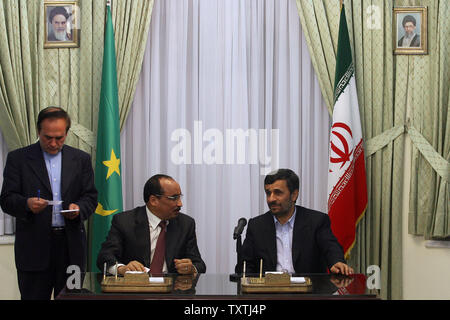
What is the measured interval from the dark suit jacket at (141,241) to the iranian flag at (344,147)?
178 centimetres

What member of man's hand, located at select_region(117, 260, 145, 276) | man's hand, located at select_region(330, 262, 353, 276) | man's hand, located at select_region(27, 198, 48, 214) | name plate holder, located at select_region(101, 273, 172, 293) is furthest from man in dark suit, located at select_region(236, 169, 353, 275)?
man's hand, located at select_region(27, 198, 48, 214)

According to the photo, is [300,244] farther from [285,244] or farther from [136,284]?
[136,284]

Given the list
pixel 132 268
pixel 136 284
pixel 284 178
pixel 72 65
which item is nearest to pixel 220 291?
pixel 136 284

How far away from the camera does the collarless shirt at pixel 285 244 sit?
4176 mm

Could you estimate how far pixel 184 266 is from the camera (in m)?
3.72

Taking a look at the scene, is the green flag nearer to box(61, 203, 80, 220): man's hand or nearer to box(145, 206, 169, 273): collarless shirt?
box(61, 203, 80, 220): man's hand

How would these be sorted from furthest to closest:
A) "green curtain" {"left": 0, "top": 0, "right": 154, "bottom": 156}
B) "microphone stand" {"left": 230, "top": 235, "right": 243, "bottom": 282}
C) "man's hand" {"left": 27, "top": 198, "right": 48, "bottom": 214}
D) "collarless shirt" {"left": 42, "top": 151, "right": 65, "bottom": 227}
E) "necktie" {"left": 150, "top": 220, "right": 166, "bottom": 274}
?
"green curtain" {"left": 0, "top": 0, "right": 154, "bottom": 156} < "collarless shirt" {"left": 42, "top": 151, "right": 65, "bottom": 227} < "man's hand" {"left": 27, "top": 198, "right": 48, "bottom": 214} < "necktie" {"left": 150, "top": 220, "right": 166, "bottom": 274} < "microphone stand" {"left": 230, "top": 235, "right": 243, "bottom": 282}

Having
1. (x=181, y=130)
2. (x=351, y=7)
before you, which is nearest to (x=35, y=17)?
(x=181, y=130)

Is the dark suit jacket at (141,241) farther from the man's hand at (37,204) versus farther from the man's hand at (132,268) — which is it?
the man's hand at (37,204)

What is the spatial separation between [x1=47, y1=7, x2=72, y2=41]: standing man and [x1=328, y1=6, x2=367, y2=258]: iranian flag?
7.50ft

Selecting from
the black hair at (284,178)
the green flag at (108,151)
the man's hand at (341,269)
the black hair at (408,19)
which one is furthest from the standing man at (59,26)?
the man's hand at (341,269)

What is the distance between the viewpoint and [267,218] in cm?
429

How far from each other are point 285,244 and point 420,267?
6.64 ft

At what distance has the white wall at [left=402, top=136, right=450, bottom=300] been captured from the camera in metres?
5.68
